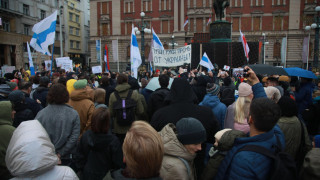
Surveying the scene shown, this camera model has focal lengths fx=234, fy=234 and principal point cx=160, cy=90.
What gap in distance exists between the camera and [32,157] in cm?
Result: 177

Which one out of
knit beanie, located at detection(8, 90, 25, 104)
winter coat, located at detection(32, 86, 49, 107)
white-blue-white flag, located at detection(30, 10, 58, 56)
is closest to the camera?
knit beanie, located at detection(8, 90, 25, 104)

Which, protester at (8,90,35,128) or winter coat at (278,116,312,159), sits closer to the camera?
winter coat at (278,116,312,159)

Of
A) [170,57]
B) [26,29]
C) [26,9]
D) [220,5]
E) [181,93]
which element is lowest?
[181,93]

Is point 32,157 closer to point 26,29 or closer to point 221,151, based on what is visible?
point 221,151

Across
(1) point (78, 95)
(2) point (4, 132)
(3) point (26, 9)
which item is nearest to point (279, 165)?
(2) point (4, 132)

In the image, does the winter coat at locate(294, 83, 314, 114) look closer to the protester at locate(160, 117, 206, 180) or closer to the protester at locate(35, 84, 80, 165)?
the protester at locate(160, 117, 206, 180)

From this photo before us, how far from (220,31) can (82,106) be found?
12.8 metres

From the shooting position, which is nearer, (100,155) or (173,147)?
(173,147)

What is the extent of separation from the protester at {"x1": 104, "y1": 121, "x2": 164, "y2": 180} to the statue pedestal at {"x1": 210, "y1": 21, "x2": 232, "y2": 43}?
47.2ft

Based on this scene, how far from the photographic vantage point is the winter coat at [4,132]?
8.33 ft

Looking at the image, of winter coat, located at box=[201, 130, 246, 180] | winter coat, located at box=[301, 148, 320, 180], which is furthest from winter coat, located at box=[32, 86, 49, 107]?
winter coat, located at box=[301, 148, 320, 180]

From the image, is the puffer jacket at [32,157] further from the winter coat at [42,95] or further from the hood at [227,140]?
the winter coat at [42,95]

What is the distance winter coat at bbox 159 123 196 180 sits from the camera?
202cm

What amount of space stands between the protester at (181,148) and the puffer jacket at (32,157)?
0.85 metres
